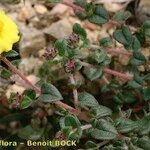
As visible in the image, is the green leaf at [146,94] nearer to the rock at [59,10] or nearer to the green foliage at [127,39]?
the green foliage at [127,39]

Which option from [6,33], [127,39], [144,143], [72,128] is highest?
[6,33]

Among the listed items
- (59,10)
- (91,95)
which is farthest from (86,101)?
(59,10)

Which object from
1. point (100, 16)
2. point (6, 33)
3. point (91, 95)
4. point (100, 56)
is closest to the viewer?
point (6, 33)

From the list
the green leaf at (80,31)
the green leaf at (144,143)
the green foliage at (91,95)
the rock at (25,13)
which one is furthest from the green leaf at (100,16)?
the green leaf at (144,143)

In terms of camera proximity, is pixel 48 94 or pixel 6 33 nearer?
pixel 6 33

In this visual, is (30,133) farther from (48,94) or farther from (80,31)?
(80,31)

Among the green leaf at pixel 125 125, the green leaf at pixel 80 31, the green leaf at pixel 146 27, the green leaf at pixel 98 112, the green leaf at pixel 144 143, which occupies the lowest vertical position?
the green leaf at pixel 144 143

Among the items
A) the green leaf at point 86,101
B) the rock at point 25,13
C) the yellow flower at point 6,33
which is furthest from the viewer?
the rock at point 25,13
